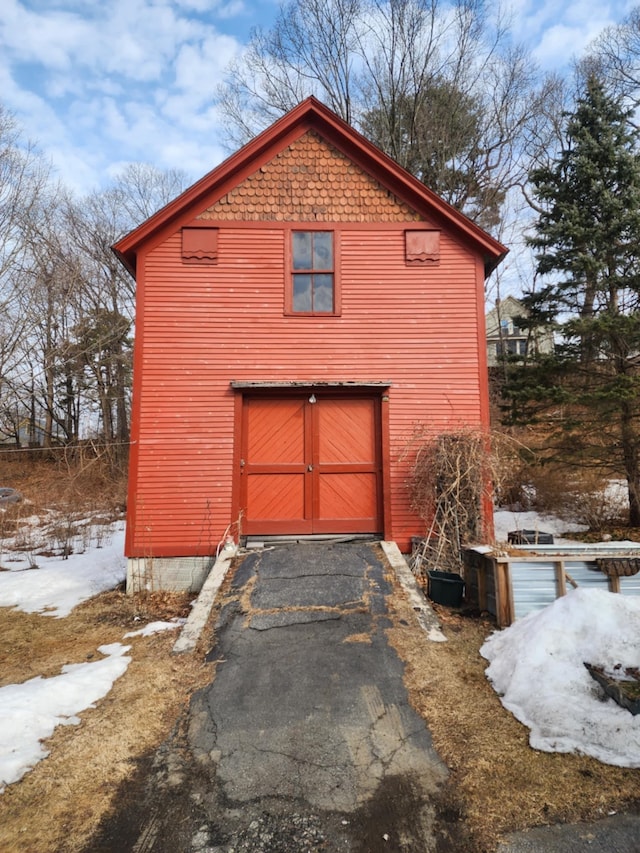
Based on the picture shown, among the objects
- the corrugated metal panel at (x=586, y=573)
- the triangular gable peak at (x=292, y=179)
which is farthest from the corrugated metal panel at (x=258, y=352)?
the corrugated metal panel at (x=586, y=573)

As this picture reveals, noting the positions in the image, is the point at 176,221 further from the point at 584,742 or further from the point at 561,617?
the point at 584,742

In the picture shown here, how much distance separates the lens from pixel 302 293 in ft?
26.5

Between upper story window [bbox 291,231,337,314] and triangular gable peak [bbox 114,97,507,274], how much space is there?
438 millimetres

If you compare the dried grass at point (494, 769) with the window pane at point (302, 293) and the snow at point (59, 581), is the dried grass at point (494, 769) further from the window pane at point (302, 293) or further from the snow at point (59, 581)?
the window pane at point (302, 293)

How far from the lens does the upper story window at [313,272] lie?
803 cm

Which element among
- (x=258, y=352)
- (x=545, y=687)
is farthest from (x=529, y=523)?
(x=545, y=687)

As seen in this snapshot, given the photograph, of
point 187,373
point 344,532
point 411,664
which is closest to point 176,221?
point 187,373

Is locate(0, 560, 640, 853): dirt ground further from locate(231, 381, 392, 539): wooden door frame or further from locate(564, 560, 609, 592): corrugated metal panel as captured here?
locate(231, 381, 392, 539): wooden door frame

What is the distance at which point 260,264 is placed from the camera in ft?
26.2

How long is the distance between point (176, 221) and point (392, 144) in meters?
14.5

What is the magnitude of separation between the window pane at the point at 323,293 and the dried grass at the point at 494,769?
5.78m

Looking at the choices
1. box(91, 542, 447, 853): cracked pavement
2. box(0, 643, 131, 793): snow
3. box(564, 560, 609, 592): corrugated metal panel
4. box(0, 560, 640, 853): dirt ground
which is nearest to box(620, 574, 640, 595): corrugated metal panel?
box(564, 560, 609, 592): corrugated metal panel

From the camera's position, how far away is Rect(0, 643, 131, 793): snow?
317 cm

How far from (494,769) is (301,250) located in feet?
24.9
